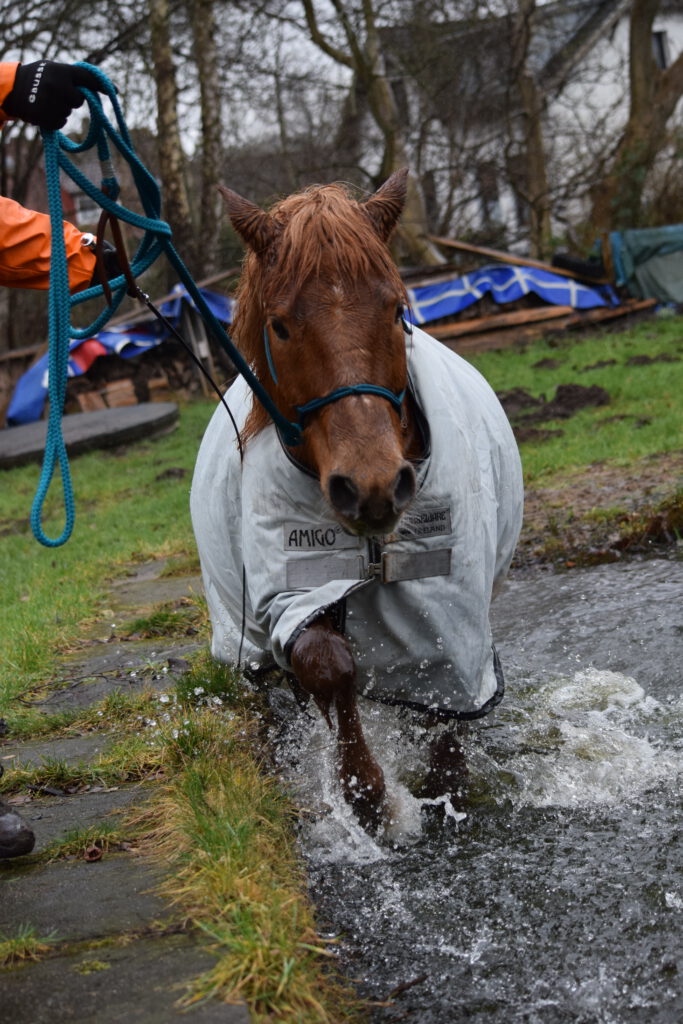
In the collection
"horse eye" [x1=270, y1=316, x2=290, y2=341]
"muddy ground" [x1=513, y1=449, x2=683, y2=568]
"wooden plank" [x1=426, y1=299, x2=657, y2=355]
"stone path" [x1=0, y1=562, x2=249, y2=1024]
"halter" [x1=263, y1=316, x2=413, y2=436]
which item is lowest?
"muddy ground" [x1=513, y1=449, x2=683, y2=568]

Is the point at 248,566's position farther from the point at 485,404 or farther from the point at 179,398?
the point at 179,398

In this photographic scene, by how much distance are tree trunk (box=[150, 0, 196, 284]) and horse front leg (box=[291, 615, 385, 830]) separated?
15.1 metres

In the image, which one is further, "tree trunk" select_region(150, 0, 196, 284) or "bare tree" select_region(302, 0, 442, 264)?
"bare tree" select_region(302, 0, 442, 264)

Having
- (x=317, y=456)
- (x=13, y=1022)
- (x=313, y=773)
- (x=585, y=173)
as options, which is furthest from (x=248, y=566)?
(x=585, y=173)

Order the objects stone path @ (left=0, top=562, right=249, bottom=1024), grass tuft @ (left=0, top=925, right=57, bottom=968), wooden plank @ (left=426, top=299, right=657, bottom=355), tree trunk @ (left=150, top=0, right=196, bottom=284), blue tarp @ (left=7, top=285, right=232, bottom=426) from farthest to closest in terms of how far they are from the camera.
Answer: tree trunk @ (left=150, top=0, right=196, bottom=284), blue tarp @ (left=7, top=285, right=232, bottom=426), wooden plank @ (left=426, top=299, right=657, bottom=355), grass tuft @ (left=0, top=925, right=57, bottom=968), stone path @ (left=0, top=562, right=249, bottom=1024)

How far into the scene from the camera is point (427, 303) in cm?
1784

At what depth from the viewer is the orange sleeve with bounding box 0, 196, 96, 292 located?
123 inches

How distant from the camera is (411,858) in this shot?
3.31 metres

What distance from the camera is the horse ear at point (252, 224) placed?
10.4 ft

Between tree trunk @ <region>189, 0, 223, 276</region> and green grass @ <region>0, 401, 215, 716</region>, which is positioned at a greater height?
tree trunk @ <region>189, 0, 223, 276</region>

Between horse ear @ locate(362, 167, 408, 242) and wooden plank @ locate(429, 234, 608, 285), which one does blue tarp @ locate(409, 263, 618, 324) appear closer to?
wooden plank @ locate(429, 234, 608, 285)

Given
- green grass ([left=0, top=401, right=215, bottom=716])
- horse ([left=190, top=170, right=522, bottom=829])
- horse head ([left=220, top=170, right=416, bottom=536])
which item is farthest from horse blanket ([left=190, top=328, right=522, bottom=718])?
green grass ([left=0, top=401, right=215, bottom=716])

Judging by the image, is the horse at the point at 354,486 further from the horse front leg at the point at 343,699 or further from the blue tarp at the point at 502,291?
the blue tarp at the point at 502,291

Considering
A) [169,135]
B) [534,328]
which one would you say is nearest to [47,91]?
[534,328]
